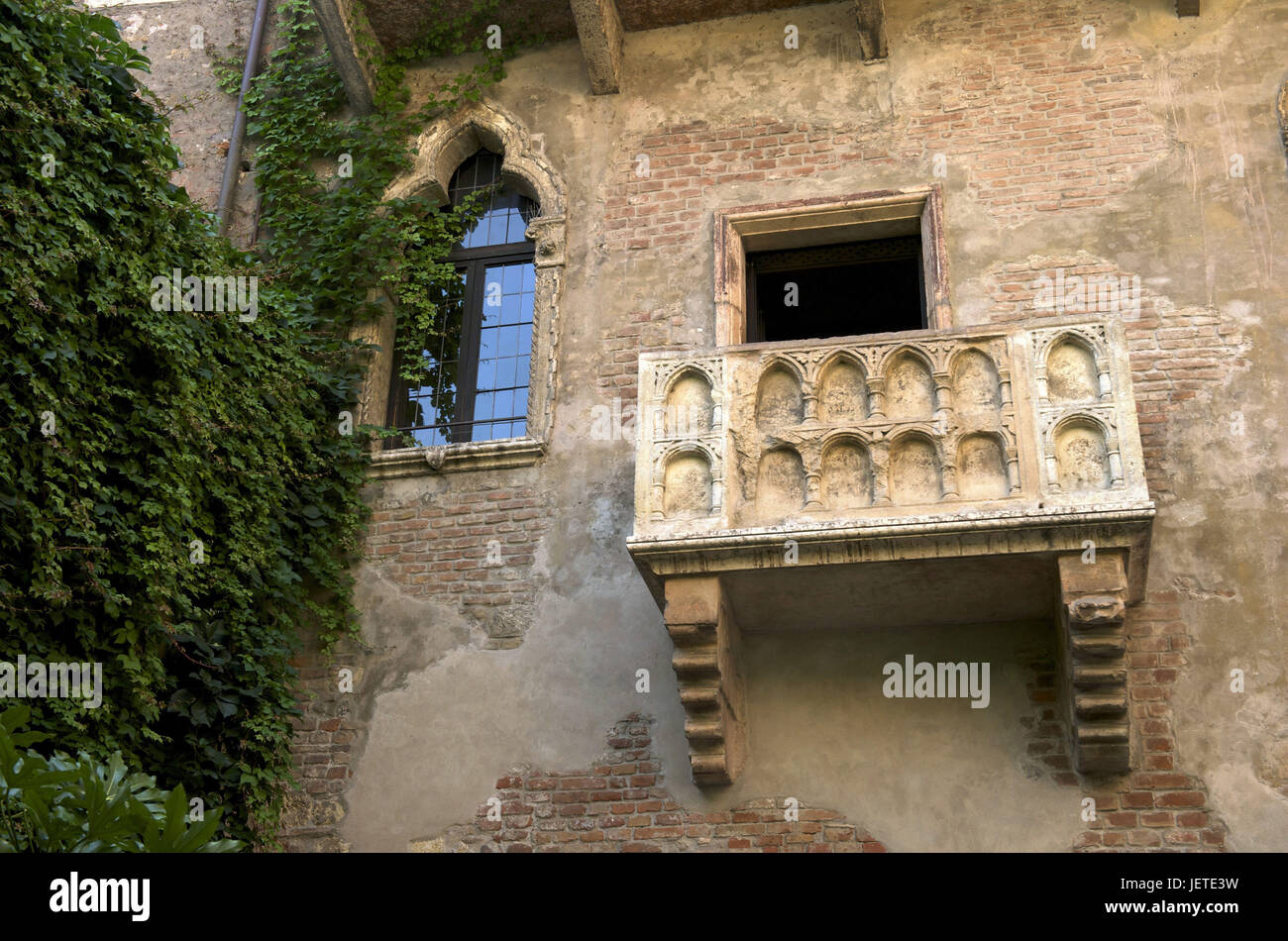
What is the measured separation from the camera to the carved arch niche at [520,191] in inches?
336

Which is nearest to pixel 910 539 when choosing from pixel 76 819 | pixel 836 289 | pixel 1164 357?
pixel 1164 357

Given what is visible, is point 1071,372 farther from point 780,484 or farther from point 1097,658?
point 780,484

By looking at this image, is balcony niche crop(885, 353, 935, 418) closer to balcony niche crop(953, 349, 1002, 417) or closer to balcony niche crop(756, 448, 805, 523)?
balcony niche crop(953, 349, 1002, 417)

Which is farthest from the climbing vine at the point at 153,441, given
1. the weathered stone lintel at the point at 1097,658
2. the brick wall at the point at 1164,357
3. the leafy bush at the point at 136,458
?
the brick wall at the point at 1164,357

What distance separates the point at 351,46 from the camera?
9.46m

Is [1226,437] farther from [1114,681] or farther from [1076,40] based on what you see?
[1076,40]

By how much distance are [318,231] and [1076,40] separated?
5.28 meters

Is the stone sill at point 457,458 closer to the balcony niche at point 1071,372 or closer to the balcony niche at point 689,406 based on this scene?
the balcony niche at point 689,406

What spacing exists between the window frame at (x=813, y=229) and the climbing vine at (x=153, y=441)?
2.03 metres

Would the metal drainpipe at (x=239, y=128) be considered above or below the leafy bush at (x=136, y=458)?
above

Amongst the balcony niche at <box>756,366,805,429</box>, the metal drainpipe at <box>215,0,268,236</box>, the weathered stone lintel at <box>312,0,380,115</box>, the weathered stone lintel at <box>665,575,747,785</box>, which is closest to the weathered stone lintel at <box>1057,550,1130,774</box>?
the balcony niche at <box>756,366,805,429</box>

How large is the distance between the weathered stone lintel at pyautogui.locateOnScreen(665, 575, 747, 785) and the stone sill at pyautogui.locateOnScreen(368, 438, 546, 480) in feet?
6.14

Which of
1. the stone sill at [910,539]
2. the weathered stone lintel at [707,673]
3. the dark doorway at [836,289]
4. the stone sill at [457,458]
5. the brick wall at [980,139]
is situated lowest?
the weathered stone lintel at [707,673]

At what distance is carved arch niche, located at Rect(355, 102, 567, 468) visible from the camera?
8.52 metres
